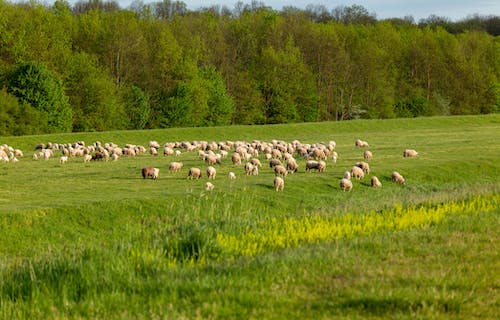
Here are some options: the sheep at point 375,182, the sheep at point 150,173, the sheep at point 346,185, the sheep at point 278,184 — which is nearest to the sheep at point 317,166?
the sheep at point 375,182

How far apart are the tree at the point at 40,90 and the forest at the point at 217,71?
0.09 m

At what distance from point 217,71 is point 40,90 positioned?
28.7 m

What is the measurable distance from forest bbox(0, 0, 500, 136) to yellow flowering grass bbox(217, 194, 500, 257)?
46.4 meters

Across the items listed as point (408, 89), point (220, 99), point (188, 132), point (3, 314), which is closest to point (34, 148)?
point (188, 132)

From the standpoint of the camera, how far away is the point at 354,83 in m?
92.4

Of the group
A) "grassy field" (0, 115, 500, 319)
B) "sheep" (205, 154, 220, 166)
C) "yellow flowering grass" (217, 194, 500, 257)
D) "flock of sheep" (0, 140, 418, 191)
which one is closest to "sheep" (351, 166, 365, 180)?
"flock of sheep" (0, 140, 418, 191)

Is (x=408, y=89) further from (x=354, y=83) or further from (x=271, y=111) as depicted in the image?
(x=271, y=111)

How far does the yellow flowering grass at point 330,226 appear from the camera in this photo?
35.4 feet

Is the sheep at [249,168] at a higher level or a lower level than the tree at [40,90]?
lower

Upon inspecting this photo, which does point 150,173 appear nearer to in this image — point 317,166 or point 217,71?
point 317,166

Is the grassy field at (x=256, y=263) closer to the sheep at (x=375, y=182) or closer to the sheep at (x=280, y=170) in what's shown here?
the sheep at (x=280, y=170)

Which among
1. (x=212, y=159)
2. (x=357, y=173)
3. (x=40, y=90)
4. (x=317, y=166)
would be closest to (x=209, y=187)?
(x=357, y=173)

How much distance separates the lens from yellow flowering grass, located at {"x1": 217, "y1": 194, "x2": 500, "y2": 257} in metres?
10.8

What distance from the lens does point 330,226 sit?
40.1 feet
